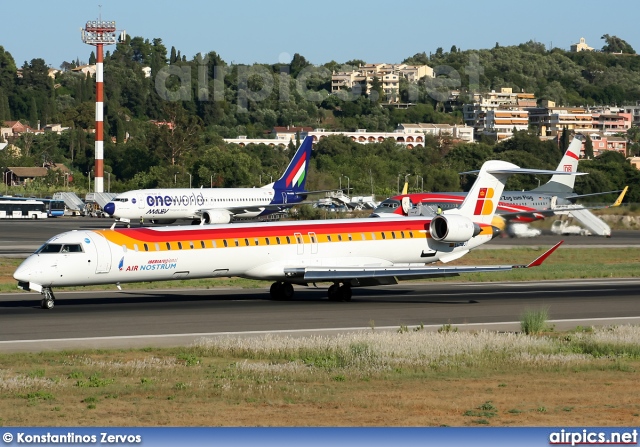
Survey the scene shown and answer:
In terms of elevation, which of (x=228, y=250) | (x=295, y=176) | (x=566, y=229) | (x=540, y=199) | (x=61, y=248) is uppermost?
(x=295, y=176)

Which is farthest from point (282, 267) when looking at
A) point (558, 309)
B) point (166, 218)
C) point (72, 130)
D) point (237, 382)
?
point (72, 130)

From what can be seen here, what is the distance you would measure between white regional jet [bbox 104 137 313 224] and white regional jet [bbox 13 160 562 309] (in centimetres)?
3896

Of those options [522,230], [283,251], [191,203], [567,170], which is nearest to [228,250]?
[283,251]

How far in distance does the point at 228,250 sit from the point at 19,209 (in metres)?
77.6

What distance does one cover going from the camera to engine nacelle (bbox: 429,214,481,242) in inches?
1359

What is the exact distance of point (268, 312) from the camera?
30312mm

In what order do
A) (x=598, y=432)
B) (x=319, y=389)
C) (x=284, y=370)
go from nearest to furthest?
(x=598, y=432) → (x=319, y=389) → (x=284, y=370)

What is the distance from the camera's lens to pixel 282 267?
3247 cm

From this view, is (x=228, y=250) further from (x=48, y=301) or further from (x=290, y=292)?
(x=48, y=301)

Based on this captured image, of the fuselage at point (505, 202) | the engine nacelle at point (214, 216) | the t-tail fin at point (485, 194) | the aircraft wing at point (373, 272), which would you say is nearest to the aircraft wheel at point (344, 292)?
the aircraft wing at point (373, 272)

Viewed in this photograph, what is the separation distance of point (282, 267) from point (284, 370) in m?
12.9

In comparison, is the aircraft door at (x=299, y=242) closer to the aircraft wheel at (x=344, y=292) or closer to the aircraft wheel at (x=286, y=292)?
the aircraft wheel at (x=286, y=292)

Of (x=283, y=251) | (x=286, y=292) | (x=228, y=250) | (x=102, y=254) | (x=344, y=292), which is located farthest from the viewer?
(x=286, y=292)

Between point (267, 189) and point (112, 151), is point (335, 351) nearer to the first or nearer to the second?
point (267, 189)
